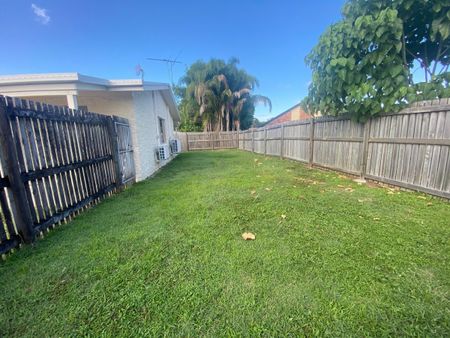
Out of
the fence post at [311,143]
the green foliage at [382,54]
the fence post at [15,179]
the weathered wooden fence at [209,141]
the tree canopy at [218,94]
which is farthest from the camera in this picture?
the tree canopy at [218,94]

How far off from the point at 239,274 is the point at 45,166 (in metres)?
3.12

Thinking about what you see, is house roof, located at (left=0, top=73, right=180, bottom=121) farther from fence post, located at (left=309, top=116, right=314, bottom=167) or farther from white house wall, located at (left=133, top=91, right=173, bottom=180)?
fence post, located at (left=309, top=116, right=314, bottom=167)

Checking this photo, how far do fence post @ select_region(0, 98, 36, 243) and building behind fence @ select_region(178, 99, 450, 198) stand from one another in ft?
21.3

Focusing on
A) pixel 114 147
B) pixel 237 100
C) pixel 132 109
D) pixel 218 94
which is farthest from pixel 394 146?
pixel 237 100

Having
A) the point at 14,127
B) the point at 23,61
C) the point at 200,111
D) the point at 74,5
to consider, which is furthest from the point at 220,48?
the point at 14,127

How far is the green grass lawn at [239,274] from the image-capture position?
4.59 feet

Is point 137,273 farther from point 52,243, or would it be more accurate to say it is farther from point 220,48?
point 220,48

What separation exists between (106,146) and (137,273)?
12.1ft

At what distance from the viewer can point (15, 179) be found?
2.40 metres

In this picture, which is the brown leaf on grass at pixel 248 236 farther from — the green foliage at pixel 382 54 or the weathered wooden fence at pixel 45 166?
the green foliage at pixel 382 54

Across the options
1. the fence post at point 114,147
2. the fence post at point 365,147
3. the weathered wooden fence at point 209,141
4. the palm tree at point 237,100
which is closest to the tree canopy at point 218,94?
the palm tree at point 237,100

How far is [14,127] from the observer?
2480mm

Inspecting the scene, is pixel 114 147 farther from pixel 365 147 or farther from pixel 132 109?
pixel 365 147

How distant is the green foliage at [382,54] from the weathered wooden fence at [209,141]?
14274 millimetres
